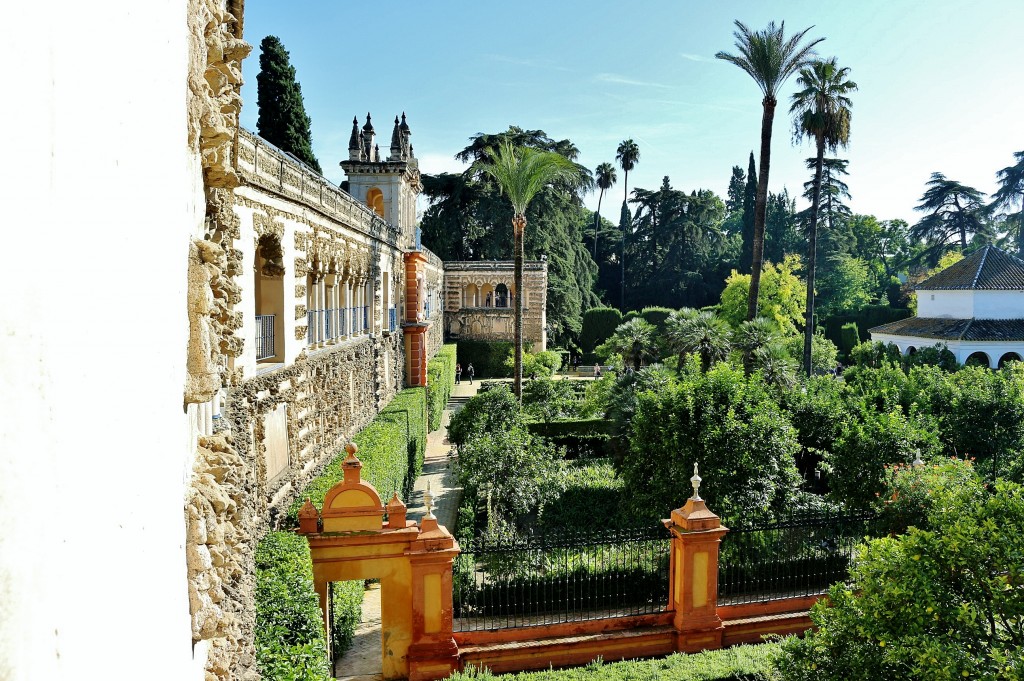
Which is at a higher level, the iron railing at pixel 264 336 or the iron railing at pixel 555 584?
the iron railing at pixel 264 336

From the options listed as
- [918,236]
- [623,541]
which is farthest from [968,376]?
[918,236]

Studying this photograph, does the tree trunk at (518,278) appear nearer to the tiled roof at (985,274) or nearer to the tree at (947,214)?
the tiled roof at (985,274)

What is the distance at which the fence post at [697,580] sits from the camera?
34.3 feet

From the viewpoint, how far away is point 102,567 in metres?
1.87

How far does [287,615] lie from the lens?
22.8 feet

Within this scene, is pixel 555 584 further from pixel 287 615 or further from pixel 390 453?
pixel 287 615

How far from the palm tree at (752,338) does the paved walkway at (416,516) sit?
1054 cm

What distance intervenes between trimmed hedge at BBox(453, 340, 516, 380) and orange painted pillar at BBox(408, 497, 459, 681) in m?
34.0

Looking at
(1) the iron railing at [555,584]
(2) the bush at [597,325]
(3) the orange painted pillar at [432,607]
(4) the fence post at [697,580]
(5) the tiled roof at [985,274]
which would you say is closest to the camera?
(3) the orange painted pillar at [432,607]

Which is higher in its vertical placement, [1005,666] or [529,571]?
[1005,666]

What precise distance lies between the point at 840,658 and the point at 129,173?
668cm

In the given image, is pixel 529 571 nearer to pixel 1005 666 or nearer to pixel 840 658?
pixel 840 658

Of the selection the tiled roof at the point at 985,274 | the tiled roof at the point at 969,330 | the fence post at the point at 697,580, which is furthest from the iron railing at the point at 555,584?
the tiled roof at the point at 985,274

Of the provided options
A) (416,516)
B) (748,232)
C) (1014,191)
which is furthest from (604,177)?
(416,516)
